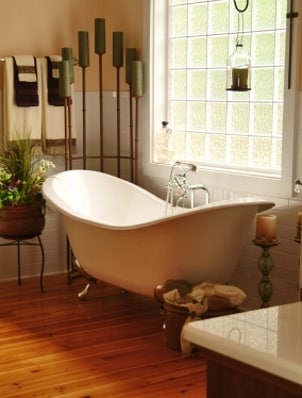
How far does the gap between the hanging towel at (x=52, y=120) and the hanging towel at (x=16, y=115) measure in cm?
5

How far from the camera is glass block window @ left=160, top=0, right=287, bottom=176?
15.0 ft

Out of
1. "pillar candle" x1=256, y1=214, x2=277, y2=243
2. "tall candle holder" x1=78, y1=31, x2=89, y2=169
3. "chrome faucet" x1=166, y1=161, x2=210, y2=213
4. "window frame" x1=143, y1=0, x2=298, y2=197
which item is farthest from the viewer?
"tall candle holder" x1=78, y1=31, x2=89, y2=169

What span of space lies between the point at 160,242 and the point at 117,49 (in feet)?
6.33

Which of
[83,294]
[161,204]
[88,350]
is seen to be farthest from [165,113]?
[88,350]

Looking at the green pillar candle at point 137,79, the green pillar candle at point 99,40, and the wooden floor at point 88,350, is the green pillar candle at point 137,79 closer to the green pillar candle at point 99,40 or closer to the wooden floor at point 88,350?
the green pillar candle at point 99,40

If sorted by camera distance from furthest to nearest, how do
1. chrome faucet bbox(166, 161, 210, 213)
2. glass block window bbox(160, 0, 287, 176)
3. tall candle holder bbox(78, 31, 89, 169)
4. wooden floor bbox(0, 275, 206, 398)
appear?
1. tall candle holder bbox(78, 31, 89, 169)
2. chrome faucet bbox(166, 161, 210, 213)
3. glass block window bbox(160, 0, 287, 176)
4. wooden floor bbox(0, 275, 206, 398)

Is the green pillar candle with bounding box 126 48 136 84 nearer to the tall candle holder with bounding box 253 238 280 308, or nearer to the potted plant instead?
the potted plant

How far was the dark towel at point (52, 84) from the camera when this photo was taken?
215 inches

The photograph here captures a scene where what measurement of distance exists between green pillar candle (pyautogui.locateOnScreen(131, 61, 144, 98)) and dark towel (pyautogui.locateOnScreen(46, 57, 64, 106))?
57 cm

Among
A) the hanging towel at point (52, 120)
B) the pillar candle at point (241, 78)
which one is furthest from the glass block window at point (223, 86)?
the hanging towel at point (52, 120)

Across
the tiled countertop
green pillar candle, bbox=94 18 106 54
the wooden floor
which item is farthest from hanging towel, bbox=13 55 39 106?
the tiled countertop

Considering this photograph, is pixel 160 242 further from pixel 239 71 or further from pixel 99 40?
pixel 99 40

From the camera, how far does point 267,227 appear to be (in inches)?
157

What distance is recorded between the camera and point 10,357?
12.7ft
